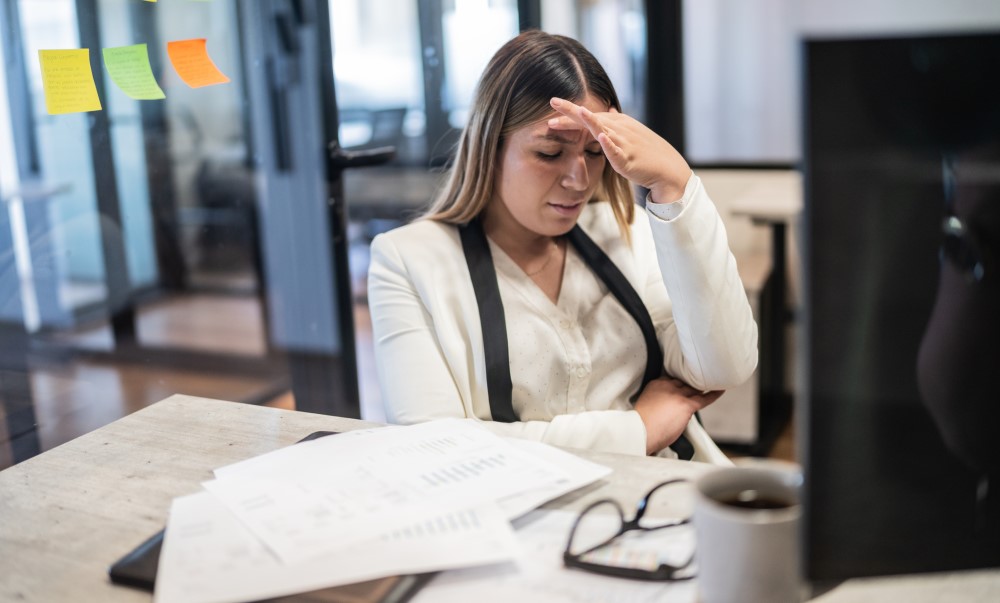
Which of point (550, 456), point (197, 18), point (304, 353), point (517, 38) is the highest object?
point (197, 18)

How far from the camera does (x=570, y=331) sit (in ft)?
4.66

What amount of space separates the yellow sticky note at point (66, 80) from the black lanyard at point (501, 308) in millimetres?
699

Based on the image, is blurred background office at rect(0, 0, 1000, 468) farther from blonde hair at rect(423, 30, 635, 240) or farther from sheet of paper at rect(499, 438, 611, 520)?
sheet of paper at rect(499, 438, 611, 520)

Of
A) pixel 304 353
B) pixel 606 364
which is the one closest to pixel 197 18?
pixel 304 353

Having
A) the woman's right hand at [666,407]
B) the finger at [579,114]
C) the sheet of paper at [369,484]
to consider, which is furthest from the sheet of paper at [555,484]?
the finger at [579,114]

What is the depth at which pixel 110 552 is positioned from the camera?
2.89 ft

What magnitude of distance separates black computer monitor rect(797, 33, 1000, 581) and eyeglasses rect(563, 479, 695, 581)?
214 millimetres

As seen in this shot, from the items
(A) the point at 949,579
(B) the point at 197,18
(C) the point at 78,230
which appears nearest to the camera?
(A) the point at 949,579

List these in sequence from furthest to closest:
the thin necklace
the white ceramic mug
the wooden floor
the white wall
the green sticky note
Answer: the white wall, the wooden floor, the green sticky note, the thin necklace, the white ceramic mug

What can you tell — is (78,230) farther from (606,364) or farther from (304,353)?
(606,364)

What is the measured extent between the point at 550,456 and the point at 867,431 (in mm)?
459

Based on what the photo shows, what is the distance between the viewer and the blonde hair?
139cm

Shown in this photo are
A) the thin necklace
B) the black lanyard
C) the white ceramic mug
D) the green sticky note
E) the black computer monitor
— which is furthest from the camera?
the green sticky note

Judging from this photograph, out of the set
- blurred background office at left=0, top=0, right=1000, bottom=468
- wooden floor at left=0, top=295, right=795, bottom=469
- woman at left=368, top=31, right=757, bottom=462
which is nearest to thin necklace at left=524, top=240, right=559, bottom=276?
woman at left=368, top=31, right=757, bottom=462
